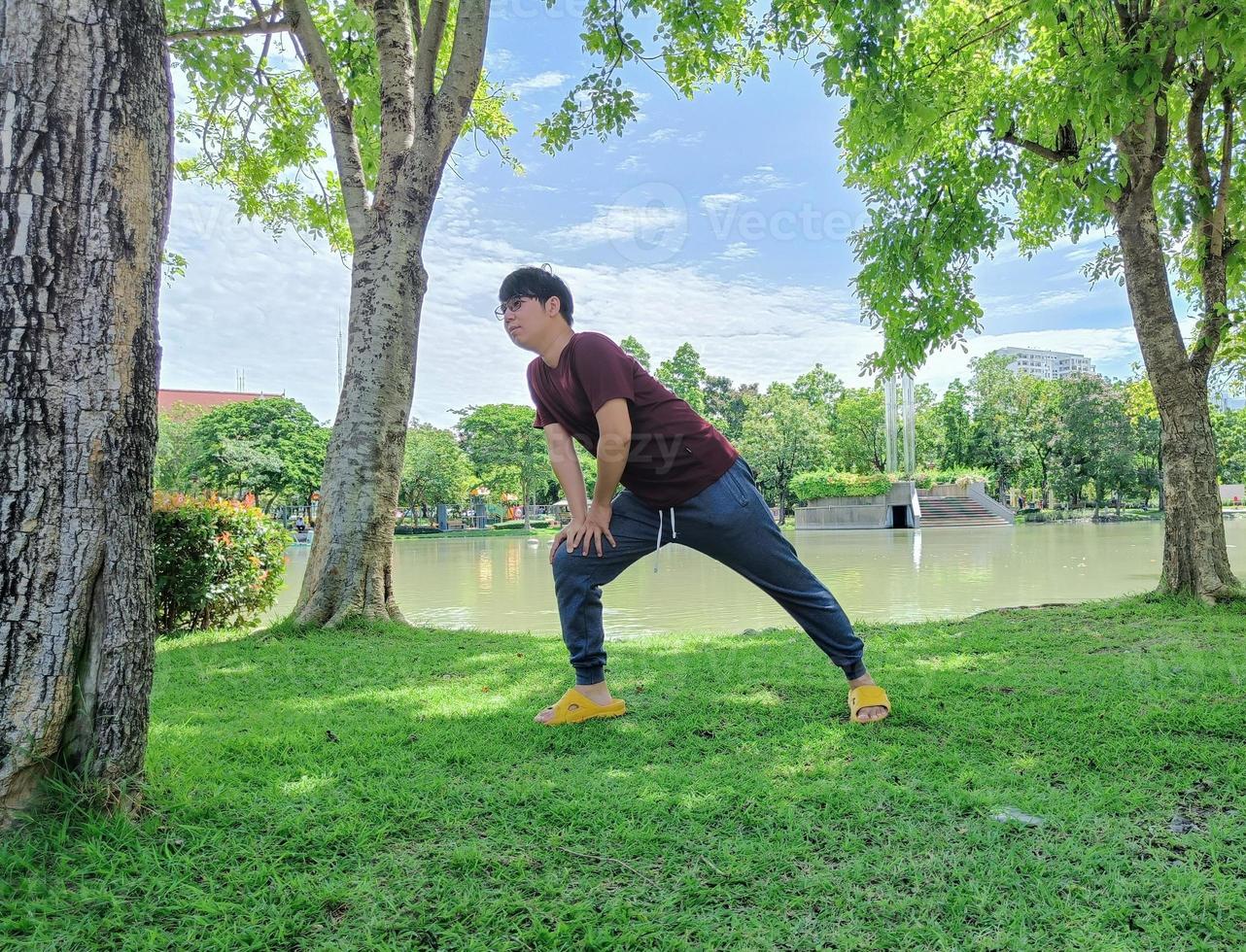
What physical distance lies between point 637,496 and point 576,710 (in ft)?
3.07

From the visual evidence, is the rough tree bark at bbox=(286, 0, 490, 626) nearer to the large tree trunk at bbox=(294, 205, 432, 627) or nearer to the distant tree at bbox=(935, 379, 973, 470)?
the large tree trunk at bbox=(294, 205, 432, 627)

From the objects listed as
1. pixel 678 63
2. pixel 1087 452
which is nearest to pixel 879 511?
pixel 1087 452

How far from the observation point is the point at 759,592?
1012cm

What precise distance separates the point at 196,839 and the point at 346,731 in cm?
101

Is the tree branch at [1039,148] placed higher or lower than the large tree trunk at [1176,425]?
higher

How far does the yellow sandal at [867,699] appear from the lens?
307cm

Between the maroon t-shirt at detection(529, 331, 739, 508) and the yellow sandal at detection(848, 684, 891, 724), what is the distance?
1.08 m

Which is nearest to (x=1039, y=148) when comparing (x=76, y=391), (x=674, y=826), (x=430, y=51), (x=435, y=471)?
(x=430, y=51)

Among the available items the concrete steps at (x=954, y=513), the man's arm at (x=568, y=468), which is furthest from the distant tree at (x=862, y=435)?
the man's arm at (x=568, y=468)

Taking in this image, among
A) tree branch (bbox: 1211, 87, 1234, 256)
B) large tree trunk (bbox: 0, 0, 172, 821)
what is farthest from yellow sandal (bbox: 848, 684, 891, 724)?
tree branch (bbox: 1211, 87, 1234, 256)

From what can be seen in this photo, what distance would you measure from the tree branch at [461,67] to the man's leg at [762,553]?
4.42m

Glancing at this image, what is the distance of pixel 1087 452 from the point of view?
41.9 m

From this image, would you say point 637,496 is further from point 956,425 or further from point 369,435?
point 956,425

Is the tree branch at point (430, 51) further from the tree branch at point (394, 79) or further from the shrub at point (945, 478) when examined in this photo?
the shrub at point (945, 478)
